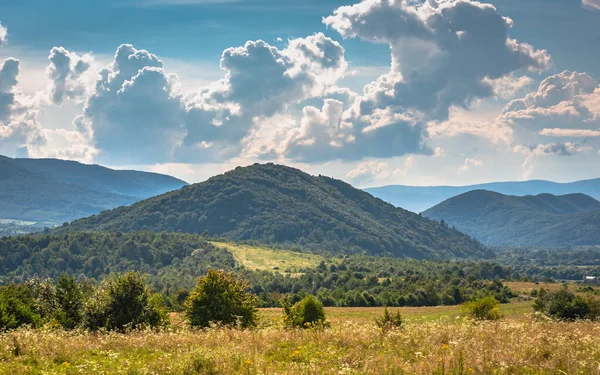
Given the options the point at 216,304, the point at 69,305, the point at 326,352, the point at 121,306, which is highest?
the point at 326,352

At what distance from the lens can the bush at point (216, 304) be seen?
1165 inches

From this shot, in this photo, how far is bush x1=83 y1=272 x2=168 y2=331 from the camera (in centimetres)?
2695

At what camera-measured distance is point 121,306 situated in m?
27.7

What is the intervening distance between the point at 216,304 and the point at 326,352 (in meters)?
16.3

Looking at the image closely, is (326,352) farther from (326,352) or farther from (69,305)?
(69,305)

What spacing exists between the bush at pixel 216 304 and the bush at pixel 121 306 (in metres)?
1.88

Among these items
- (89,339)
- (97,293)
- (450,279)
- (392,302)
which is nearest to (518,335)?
(89,339)

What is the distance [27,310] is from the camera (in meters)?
28.2

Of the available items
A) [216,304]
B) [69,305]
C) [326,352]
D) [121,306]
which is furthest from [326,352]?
[69,305]

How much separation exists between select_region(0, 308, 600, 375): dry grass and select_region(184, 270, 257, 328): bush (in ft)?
38.8

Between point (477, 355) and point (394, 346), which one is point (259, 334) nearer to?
point (394, 346)

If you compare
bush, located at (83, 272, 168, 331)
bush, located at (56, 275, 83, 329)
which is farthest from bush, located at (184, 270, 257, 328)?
bush, located at (56, 275, 83, 329)

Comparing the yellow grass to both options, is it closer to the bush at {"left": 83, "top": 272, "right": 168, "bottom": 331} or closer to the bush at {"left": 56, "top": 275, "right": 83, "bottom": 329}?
the bush at {"left": 83, "top": 272, "right": 168, "bottom": 331}

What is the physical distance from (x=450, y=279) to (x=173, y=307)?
105 metres
